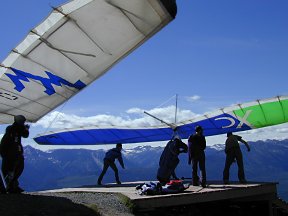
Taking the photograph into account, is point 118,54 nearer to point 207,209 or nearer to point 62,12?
point 62,12

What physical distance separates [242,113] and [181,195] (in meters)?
9.20

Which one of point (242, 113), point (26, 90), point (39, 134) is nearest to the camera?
point (26, 90)

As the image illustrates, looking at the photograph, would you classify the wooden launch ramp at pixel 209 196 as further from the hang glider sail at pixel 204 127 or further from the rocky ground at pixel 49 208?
the hang glider sail at pixel 204 127

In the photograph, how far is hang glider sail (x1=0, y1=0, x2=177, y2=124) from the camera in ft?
30.9

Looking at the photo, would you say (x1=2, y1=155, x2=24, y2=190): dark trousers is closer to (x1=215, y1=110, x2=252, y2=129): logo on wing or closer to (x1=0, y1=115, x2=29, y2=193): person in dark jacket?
(x1=0, y1=115, x2=29, y2=193): person in dark jacket

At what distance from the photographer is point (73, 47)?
439 inches

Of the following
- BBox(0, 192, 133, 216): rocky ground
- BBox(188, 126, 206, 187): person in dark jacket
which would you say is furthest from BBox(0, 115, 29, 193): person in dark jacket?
BBox(188, 126, 206, 187): person in dark jacket

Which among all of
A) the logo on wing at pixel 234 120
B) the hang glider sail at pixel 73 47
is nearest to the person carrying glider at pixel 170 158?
the hang glider sail at pixel 73 47

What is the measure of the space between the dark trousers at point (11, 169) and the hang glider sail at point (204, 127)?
1158 centimetres

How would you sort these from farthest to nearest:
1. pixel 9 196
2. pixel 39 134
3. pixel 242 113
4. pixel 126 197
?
pixel 39 134 < pixel 242 113 < pixel 126 197 < pixel 9 196

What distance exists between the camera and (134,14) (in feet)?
31.4

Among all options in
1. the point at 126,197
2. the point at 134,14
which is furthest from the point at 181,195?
the point at 134,14

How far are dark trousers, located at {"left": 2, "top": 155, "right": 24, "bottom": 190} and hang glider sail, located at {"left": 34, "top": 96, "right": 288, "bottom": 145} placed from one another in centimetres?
1158

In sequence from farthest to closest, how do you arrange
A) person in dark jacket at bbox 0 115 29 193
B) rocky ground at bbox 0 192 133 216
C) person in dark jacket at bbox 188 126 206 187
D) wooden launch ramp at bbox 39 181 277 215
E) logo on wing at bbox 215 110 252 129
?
logo on wing at bbox 215 110 252 129 → person in dark jacket at bbox 188 126 206 187 → wooden launch ramp at bbox 39 181 277 215 → person in dark jacket at bbox 0 115 29 193 → rocky ground at bbox 0 192 133 216
